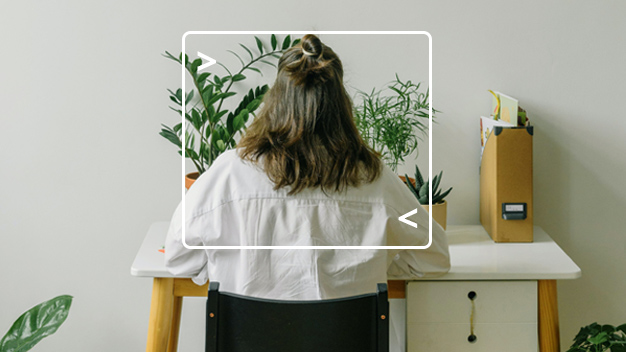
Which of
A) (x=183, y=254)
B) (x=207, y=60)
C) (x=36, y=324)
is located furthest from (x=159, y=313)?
(x=207, y=60)

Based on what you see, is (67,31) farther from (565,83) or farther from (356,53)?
(565,83)

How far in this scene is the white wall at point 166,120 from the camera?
196cm

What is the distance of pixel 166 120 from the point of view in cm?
201

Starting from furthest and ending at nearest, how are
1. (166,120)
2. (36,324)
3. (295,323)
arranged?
1. (166,120)
2. (36,324)
3. (295,323)

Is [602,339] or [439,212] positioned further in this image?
[439,212]

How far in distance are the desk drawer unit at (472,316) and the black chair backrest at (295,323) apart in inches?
17.0

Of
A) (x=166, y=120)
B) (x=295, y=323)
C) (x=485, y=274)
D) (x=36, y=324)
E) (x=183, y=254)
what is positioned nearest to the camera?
(x=295, y=323)

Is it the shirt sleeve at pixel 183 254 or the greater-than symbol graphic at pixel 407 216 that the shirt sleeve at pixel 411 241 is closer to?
the greater-than symbol graphic at pixel 407 216

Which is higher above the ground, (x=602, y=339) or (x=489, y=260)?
(x=489, y=260)

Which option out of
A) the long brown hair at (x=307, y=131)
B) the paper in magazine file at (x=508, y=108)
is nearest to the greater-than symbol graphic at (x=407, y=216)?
the long brown hair at (x=307, y=131)

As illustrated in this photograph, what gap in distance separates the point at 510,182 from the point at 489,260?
9.1 inches

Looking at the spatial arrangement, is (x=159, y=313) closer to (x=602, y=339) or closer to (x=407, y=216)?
(x=407, y=216)

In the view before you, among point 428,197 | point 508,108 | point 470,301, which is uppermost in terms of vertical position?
point 508,108

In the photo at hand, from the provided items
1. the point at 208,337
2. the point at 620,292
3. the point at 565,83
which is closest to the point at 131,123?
the point at 208,337
